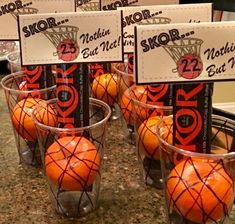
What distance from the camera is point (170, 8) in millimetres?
661

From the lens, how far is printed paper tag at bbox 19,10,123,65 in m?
0.60

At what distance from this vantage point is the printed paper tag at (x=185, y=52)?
51cm

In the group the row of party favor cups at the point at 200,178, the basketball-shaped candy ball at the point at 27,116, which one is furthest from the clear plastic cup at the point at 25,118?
the row of party favor cups at the point at 200,178

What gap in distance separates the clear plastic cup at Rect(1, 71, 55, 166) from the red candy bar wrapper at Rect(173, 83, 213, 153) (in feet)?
0.89

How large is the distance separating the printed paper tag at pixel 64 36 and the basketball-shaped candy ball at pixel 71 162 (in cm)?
11

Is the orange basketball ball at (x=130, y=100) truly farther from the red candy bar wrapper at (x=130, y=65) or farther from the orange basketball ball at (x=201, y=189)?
the orange basketball ball at (x=201, y=189)

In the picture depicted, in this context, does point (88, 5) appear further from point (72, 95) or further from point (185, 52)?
point (185, 52)

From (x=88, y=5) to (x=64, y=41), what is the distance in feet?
0.84

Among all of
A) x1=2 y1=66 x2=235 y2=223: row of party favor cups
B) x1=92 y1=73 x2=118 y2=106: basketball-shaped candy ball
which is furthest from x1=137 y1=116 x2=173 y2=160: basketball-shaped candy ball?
x1=92 y1=73 x2=118 y2=106: basketball-shaped candy ball

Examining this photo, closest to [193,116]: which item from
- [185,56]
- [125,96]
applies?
[185,56]

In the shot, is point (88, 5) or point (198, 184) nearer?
point (198, 184)

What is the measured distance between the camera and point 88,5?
84 centimetres

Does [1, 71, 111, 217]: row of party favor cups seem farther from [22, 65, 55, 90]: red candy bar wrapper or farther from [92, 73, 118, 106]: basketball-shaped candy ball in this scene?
[92, 73, 118, 106]: basketball-shaped candy ball

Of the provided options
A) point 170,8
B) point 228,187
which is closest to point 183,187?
point 228,187
